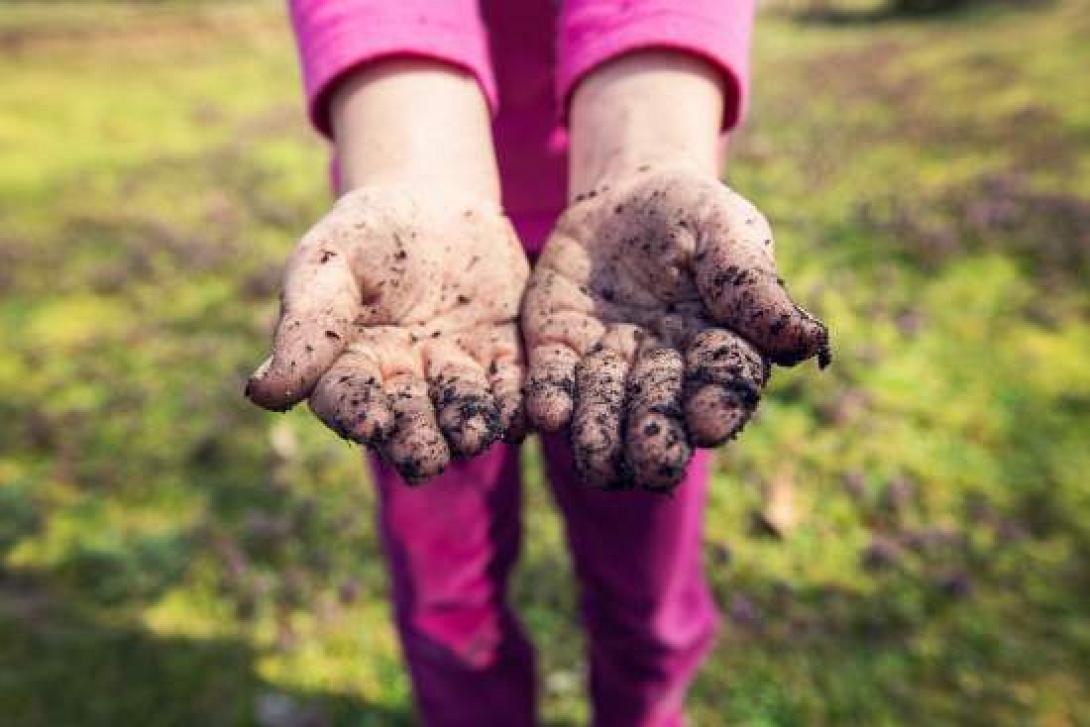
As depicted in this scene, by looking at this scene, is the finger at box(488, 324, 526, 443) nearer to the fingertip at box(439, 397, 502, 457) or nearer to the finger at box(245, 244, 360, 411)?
the fingertip at box(439, 397, 502, 457)

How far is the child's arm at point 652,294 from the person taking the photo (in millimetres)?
1412

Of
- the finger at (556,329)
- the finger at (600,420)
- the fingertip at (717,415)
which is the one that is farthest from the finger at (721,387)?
the finger at (556,329)

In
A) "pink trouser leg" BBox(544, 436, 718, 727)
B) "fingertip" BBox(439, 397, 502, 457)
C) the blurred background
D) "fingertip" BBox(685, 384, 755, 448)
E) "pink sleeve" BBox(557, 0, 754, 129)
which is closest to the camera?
"fingertip" BBox(685, 384, 755, 448)

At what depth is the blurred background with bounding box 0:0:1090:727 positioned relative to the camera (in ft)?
10.6

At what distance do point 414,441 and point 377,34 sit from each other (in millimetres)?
920

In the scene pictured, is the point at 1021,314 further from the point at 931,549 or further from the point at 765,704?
the point at 765,704

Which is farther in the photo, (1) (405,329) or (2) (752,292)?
(1) (405,329)

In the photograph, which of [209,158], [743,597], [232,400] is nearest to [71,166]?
[209,158]

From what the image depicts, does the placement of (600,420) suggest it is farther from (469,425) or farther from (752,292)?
(752,292)

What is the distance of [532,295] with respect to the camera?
1774 millimetres

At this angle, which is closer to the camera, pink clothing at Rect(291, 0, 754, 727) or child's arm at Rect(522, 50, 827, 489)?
child's arm at Rect(522, 50, 827, 489)

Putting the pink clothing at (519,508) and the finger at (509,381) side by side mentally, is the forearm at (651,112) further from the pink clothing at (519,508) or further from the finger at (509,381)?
the finger at (509,381)

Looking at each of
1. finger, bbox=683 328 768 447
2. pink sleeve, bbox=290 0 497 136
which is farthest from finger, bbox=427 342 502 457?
pink sleeve, bbox=290 0 497 136

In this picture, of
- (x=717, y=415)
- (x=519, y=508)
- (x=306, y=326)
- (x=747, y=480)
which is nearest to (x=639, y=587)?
(x=519, y=508)
